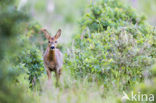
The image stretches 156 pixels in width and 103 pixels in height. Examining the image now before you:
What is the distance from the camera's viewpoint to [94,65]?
9008 mm

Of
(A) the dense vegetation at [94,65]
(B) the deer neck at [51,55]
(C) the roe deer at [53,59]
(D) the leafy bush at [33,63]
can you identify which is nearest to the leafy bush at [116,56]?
(A) the dense vegetation at [94,65]

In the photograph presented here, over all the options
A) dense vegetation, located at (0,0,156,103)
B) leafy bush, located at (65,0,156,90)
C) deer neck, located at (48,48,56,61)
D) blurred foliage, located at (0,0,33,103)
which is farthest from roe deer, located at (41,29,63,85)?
blurred foliage, located at (0,0,33,103)

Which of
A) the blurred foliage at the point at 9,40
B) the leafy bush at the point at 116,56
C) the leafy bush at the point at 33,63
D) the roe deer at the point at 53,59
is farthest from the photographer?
the roe deer at the point at 53,59

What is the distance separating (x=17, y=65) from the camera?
824 cm

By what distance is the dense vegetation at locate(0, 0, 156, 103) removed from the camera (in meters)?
Answer: 5.97

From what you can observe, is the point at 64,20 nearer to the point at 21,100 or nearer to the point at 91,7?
the point at 91,7

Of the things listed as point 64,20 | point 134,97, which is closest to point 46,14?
point 64,20

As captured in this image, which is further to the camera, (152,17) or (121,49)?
(152,17)

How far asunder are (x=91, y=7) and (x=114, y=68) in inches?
146

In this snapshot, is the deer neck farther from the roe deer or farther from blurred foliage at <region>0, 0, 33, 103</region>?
blurred foliage at <region>0, 0, 33, 103</region>

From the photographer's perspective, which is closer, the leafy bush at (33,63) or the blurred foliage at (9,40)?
the blurred foliage at (9,40)

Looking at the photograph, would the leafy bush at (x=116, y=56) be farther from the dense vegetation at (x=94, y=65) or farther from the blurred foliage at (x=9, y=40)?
the blurred foliage at (x=9, y=40)

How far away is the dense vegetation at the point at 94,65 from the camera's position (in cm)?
597

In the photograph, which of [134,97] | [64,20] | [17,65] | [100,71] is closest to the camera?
[134,97]
